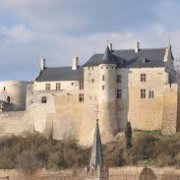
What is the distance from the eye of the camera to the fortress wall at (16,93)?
7000 cm

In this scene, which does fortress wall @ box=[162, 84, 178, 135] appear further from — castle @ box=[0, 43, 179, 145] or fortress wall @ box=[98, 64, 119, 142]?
fortress wall @ box=[98, 64, 119, 142]

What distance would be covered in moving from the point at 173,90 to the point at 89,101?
5367mm

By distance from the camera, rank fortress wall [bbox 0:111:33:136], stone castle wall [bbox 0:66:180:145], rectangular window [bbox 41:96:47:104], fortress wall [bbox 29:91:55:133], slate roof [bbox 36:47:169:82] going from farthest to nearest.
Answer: fortress wall [bbox 0:111:33:136] < rectangular window [bbox 41:96:47:104] < fortress wall [bbox 29:91:55:133] < slate roof [bbox 36:47:169:82] < stone castle wall [bbox 0:66:180:145]

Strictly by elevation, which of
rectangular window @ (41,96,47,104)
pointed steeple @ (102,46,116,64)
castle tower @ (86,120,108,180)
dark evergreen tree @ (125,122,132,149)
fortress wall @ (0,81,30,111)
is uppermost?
pointed steeple @ (102,46,116,64)

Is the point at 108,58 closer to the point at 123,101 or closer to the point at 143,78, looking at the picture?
the point at 143,78

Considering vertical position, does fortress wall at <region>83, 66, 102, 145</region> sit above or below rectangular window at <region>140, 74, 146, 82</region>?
below

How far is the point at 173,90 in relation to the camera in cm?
6272

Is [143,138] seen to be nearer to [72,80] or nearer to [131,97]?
[131,97]

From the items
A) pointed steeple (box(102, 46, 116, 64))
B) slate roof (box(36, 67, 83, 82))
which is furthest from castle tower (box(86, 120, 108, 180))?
slate roof (box(36, 67, 83, 82))

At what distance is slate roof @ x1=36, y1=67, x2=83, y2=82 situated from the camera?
67062 mm

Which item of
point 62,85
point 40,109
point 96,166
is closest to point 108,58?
point 62,85

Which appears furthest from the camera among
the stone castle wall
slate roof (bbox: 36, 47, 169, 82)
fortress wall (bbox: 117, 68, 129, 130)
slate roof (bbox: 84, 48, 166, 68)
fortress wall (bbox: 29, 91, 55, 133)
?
fortress wall (bbox: 29, 91, 55, 133)

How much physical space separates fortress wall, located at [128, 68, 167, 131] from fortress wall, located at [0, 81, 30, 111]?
30.2 ft

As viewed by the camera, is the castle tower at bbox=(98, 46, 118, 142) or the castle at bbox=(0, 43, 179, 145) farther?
the castle tower at bbox=(98, 46, 118, 142)
